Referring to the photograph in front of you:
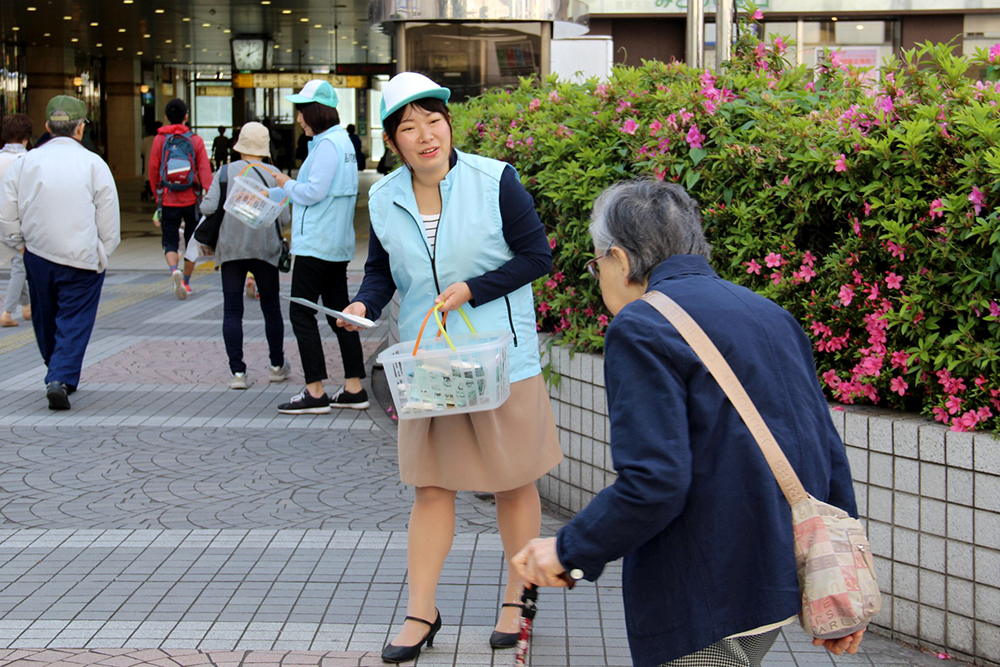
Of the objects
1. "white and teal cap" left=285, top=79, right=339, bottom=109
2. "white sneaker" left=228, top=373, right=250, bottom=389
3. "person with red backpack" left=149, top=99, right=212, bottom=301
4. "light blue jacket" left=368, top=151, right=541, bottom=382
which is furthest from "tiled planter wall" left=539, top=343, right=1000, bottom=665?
"person with red backpack" left=149, top=99, right=212, bottom=301

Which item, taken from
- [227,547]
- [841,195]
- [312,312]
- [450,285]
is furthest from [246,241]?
[841,195]

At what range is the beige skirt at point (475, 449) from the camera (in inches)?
134

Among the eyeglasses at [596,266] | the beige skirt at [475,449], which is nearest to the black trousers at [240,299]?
the beige skirt at [475,449]

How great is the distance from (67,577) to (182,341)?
5345mm

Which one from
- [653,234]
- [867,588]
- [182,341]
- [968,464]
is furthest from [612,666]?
[182,341]

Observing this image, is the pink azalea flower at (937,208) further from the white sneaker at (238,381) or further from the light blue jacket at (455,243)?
the white sneaker at (238,381)

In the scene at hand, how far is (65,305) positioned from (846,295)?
5127 mm

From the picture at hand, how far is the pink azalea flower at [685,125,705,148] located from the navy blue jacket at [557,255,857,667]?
6.88 feet

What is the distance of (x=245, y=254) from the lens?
281 inches

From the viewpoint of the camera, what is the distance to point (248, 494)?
17.5 ft

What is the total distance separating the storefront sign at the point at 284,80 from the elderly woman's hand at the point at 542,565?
35.4 meters

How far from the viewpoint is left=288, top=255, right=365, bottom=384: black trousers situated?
6.59 meters

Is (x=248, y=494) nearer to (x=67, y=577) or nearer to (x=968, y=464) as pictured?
(x=67, y=577)

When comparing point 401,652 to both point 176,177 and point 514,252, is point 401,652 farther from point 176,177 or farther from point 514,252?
point 176,177
